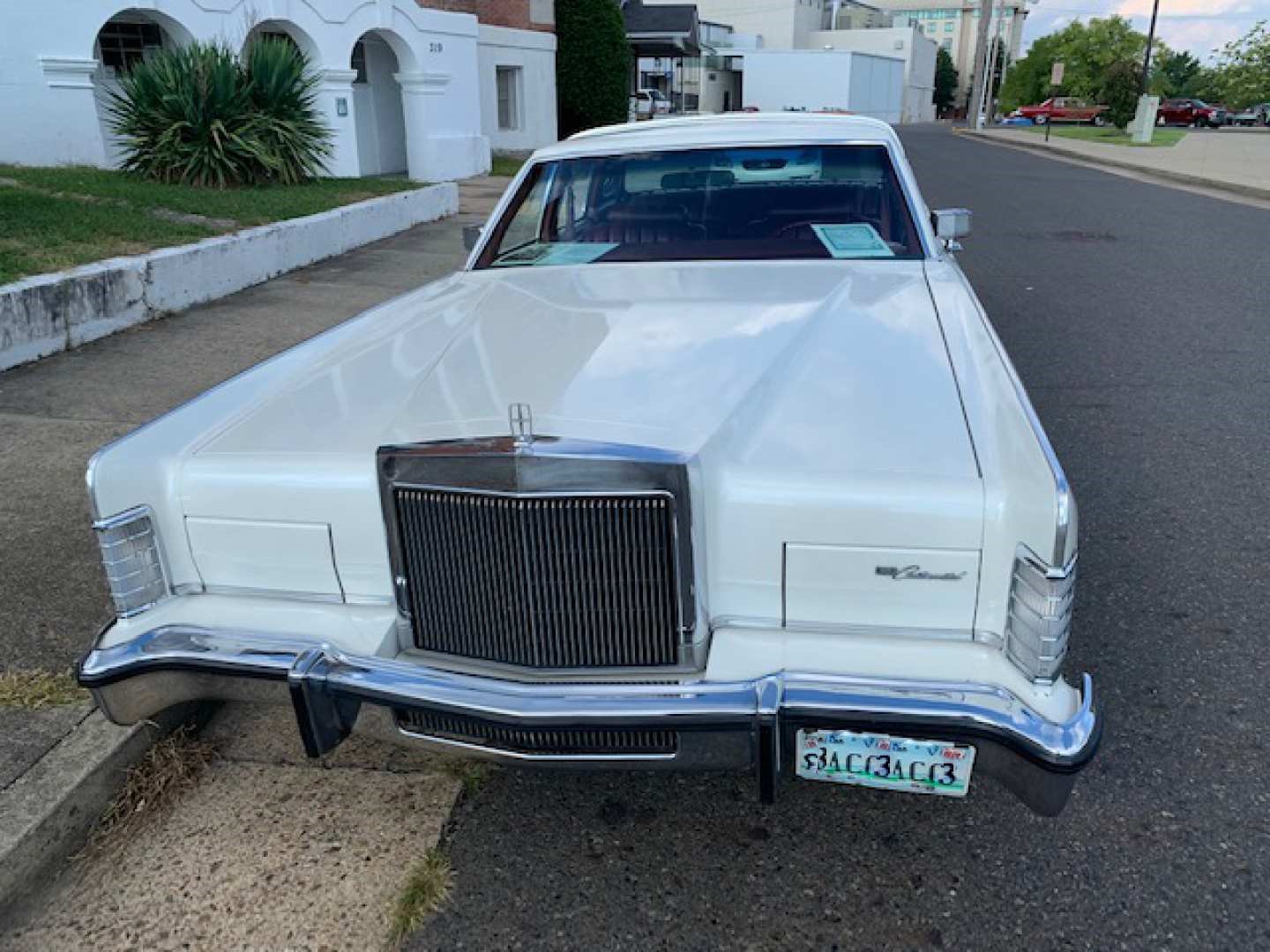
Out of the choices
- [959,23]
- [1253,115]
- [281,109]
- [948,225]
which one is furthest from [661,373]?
[959,23]

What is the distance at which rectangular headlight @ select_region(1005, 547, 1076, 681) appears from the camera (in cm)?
203

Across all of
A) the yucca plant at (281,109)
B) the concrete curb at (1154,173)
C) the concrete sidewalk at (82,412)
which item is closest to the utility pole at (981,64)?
the concrete curb at (1154,173)

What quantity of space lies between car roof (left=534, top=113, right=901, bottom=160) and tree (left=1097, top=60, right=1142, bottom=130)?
4333 centimetres

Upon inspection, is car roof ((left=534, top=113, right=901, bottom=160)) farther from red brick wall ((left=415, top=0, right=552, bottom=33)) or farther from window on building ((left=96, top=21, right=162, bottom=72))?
red brick wall ((left=415, top=0, right=552, bottom=33))

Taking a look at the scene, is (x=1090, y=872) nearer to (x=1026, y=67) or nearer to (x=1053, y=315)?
(x=1053, y=315)

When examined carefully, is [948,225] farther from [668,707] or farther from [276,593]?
[276,593]

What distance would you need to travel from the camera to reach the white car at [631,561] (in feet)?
6.82

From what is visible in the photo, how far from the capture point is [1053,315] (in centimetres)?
798

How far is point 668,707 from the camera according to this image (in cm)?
210

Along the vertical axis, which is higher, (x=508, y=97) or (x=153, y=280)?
(x=508, y=97)

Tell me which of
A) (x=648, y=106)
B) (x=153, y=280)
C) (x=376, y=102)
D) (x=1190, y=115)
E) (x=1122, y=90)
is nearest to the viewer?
(x=153, y=280)

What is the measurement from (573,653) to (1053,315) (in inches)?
269

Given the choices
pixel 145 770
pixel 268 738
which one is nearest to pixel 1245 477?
pixel 268 738

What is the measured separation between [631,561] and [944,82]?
116159 mm
